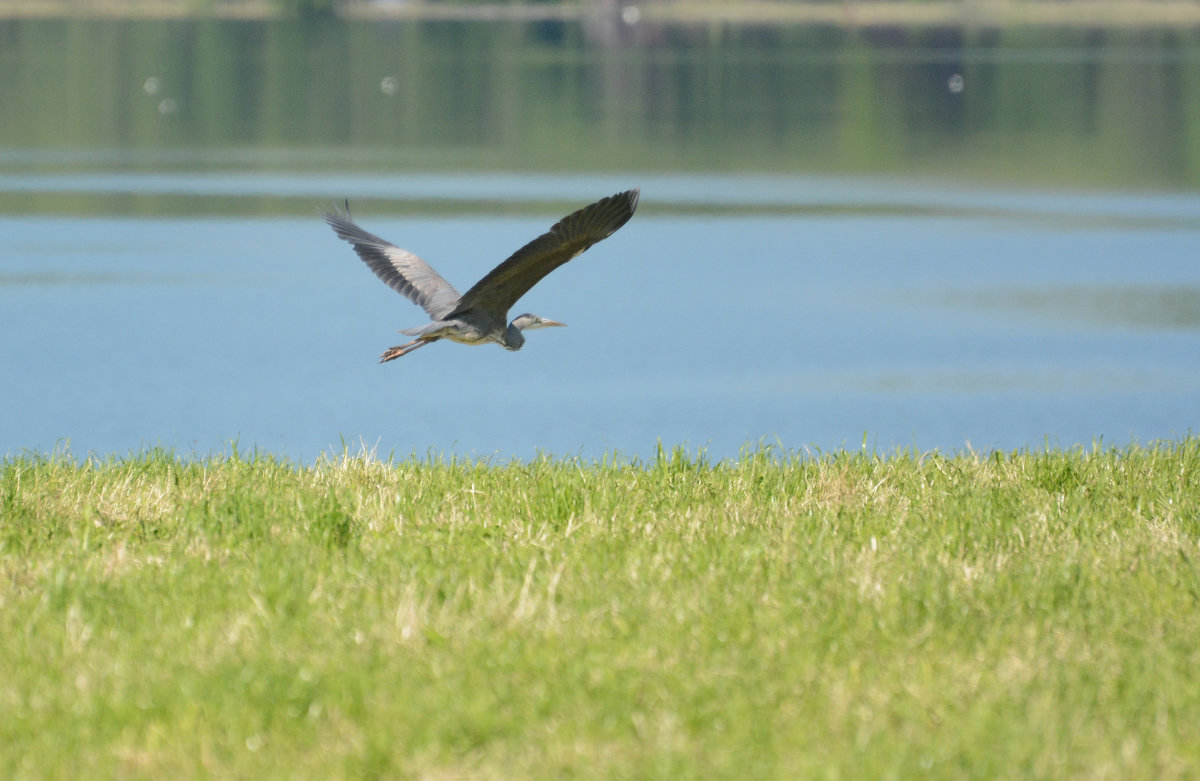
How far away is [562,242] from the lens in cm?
504

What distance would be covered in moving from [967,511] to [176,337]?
14715 mm

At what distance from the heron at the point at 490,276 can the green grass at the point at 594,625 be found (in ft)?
1.79

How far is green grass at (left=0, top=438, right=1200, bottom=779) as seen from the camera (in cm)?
336

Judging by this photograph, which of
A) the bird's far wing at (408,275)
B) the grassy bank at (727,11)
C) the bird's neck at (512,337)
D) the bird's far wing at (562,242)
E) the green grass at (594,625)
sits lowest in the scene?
the green grass at (594,625)

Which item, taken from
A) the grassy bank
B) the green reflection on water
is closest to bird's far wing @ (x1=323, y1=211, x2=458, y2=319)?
the green reflection on water

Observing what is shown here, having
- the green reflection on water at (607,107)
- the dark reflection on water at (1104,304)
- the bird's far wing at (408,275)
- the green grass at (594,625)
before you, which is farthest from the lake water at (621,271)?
the green grass at (594,625)

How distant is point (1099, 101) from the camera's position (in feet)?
157

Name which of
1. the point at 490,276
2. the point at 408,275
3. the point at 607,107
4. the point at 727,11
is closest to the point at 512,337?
the point at 408,275

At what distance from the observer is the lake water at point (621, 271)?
15680mm

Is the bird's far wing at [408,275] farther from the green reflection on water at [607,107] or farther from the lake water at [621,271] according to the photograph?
the green reflection on water at [607,107]

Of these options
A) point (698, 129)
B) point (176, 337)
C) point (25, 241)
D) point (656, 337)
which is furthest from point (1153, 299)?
point (698, 129)

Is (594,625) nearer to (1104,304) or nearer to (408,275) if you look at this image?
(408,275)

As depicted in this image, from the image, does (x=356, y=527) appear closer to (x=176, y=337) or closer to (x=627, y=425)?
(x=627, y=425)

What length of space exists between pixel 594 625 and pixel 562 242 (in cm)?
145
